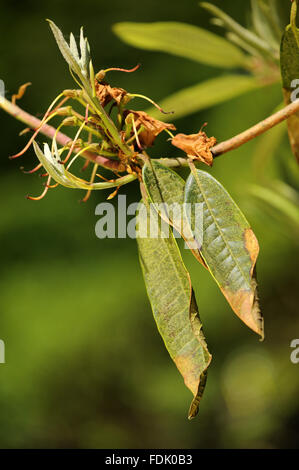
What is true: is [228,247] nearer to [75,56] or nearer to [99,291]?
[75,56]

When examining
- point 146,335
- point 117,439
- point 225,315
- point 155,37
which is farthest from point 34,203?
point 155,37

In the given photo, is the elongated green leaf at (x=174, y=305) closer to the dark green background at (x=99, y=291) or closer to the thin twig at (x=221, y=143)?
the thin twig at (x=221, y=143)

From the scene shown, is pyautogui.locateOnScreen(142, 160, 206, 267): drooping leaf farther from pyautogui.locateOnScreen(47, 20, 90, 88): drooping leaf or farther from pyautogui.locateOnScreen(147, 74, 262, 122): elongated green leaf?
pyautogui.locateOnScreen(147, 74, 262, 122): elongated green leaf

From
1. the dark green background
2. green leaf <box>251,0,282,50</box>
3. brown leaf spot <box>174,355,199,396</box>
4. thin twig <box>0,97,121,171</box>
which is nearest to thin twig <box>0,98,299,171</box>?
thin twig <box>0,97,121,171</box>

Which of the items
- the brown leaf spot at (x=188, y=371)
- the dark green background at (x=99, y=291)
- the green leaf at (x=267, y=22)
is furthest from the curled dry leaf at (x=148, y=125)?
the dark green background at (x=99, y=291)

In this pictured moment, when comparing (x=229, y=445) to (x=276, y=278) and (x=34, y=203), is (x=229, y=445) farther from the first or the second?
(x=34, y=203)
